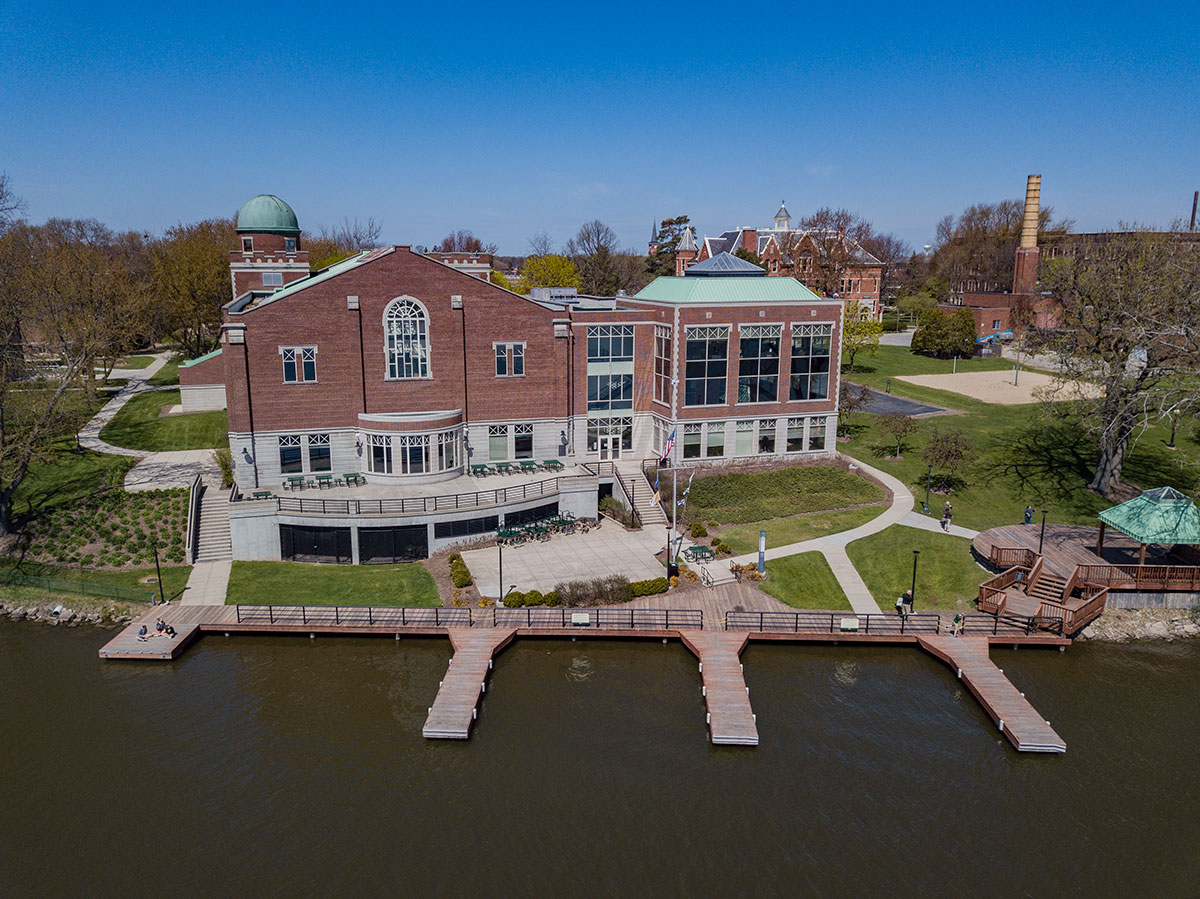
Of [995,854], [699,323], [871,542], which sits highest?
[699,323]

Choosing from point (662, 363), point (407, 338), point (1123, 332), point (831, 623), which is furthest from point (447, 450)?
point (1123, 332)

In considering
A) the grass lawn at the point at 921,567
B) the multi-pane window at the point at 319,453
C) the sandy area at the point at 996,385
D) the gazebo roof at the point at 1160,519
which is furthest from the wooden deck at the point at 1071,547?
the multi-pane window at the point at 319,453

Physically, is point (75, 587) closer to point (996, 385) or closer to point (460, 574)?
point (460, 574)

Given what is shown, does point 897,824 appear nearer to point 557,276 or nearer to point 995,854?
point 995,854

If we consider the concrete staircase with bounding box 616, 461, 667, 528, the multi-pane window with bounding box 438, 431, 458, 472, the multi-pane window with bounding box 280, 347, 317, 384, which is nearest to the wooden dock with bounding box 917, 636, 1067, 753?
the concrete staircase with bounding box 616, 461, 667, 528

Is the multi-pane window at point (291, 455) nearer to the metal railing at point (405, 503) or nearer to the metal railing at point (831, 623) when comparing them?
the metal railing at point (405, 503)

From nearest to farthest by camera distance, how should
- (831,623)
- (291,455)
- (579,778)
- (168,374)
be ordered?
1. (579,778)
2. (831,623)
3. (291,455)
4. (168,374)

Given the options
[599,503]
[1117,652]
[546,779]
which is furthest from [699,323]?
[546,779]
